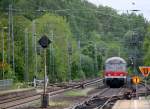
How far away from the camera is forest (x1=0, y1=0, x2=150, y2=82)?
7569cm

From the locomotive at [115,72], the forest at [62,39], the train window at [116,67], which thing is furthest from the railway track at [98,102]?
the train window at [116,67]

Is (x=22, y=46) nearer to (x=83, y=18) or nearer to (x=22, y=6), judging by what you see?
(x=22, y=6)

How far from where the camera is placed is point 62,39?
3942 inches

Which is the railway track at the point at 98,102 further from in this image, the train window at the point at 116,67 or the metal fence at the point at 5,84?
the train window at the point at 116,67

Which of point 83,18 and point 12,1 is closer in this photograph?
point 12,1

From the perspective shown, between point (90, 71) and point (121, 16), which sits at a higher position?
point (121, 16)

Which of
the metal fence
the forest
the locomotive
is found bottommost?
the metal fence

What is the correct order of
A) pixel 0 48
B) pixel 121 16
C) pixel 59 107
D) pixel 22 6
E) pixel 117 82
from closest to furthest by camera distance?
pixel 59 107, pixel 117 82, pixel 0 48, pixel 22 6, pixel 121 16

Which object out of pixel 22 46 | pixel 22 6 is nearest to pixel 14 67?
pixel 22 46

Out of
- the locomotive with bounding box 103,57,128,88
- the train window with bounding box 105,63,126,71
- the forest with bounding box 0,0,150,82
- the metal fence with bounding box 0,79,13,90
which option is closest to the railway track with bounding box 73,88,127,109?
the forest with bounding box 0,0,150,82

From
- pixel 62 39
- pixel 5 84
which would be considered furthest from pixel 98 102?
pixel 62 39

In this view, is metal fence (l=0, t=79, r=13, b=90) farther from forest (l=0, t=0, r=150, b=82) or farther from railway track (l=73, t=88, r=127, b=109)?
railway track (l=73, t=88, r=127, b=109)

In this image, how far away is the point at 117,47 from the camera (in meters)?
148

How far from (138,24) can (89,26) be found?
3316 centimetres
